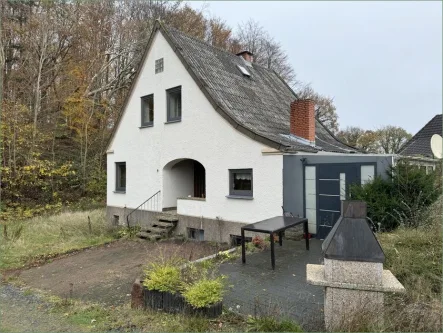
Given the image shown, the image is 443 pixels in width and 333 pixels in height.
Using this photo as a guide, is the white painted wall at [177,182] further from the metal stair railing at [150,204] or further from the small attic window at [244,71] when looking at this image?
the small attic window at [244,71]

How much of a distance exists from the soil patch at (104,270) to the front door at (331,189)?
11.1 ft

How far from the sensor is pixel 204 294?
4.55 metres

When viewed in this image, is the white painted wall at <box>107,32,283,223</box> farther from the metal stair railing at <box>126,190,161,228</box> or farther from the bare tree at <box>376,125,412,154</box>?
the bare tree at <box>376,125,412,154</box>

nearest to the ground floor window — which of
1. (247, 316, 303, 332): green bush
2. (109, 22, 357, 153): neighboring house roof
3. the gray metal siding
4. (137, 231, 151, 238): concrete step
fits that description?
(137, 231, 151, 238): concrete step

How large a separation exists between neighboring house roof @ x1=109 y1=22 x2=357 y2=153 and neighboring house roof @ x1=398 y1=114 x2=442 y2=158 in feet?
29.6

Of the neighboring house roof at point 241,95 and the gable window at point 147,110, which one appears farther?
the gable window at point 147,110

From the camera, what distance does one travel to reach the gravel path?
4996 millimetres

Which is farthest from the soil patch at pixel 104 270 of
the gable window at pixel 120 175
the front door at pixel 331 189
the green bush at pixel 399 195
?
the green bush at pixel 399 195

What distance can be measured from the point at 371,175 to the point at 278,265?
3702 mm

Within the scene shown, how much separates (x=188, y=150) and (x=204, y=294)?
7.88 meters

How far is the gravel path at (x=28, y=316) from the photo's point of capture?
5.00m

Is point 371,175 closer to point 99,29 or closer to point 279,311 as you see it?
point 279,311

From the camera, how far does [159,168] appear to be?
43.3 ft

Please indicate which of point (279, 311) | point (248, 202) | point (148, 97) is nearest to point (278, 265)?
point (279, 311)
